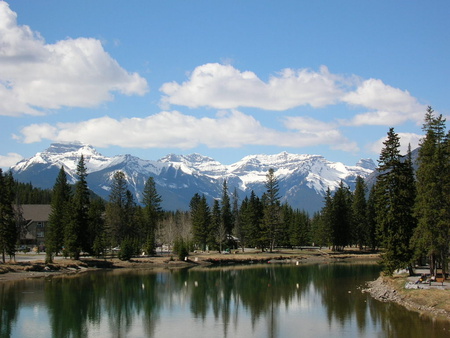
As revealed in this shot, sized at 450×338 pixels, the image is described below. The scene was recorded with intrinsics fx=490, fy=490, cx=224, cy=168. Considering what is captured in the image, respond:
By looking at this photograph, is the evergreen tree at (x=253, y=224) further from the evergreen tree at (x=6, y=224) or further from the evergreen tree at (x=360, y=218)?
the evergreen tree at (x=6, y=224)

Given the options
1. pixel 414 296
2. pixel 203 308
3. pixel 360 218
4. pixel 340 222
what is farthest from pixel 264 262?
pixel 414 296

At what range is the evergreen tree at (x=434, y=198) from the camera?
5122 centimetres

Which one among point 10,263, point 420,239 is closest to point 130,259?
point 10,263

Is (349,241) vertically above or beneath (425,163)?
beneath

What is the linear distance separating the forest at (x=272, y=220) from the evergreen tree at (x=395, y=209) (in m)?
0.12

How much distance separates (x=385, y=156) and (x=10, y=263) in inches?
2413

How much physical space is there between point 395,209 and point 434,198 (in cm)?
672

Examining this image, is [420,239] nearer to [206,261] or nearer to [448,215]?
[448,215]

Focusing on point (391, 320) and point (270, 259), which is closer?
point (391, 320)

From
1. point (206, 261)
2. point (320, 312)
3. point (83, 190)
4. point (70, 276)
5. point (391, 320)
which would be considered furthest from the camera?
point (206, 261)

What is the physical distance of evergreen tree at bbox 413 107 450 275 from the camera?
168ft

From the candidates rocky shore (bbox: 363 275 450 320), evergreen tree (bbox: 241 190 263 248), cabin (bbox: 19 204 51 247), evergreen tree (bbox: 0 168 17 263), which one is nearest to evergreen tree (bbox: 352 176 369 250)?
evergreen tree (bbox: 241 190 263 248)

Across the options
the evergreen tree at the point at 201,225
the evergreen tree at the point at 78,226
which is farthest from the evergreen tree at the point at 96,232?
the evergreen tree at the point at 201,225

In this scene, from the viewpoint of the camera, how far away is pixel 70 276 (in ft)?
261
